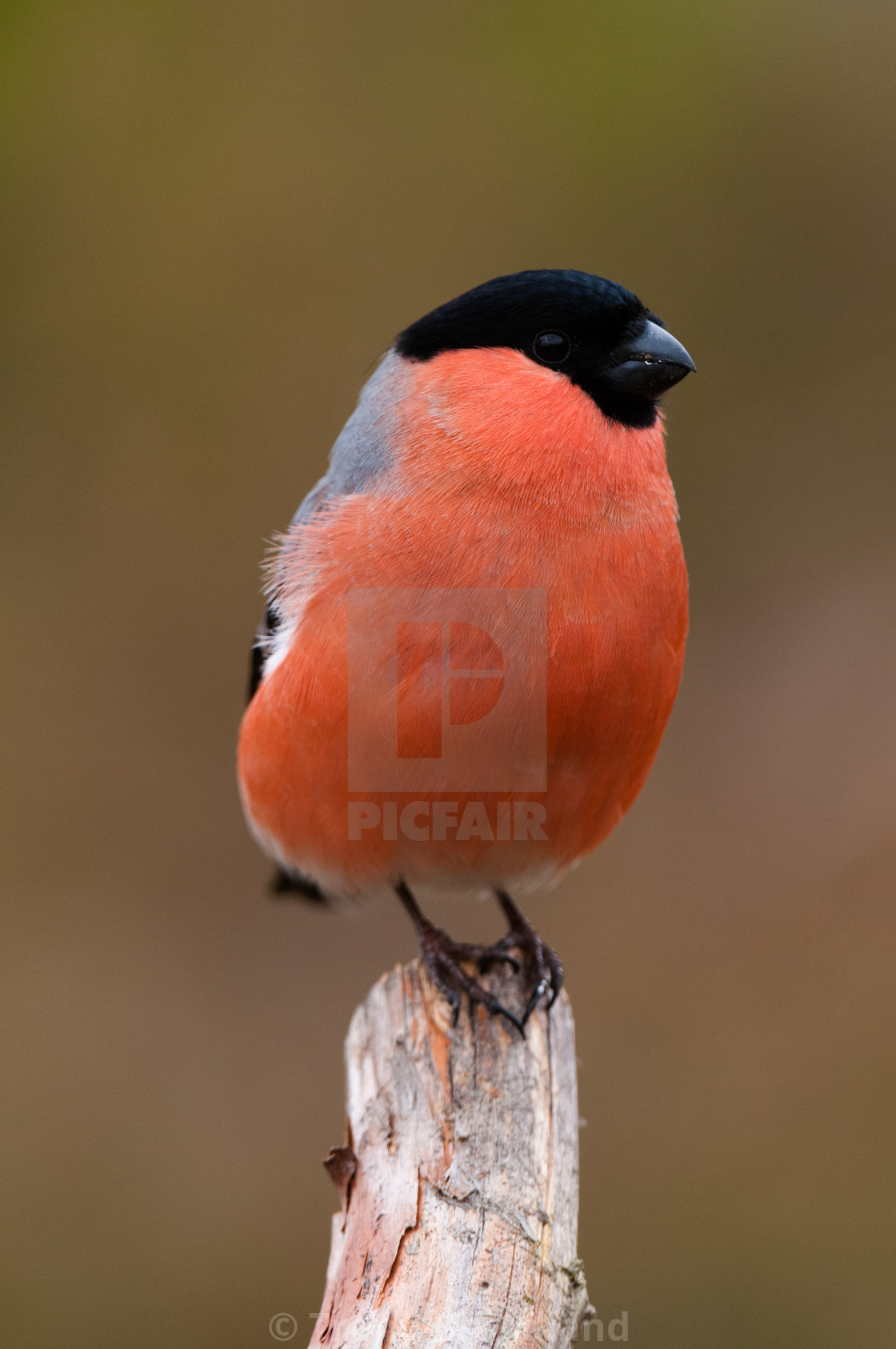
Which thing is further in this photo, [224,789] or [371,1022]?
[224,789]

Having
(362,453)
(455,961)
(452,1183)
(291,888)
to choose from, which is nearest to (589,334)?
(362,453)

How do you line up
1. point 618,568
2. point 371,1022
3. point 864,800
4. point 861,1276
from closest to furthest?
point 618,568 < point 371,1022 < point 861,1276 < point 864,800

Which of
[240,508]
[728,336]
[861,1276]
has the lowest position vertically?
[861,1276]

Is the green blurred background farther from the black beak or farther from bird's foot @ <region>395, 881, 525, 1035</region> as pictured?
the black beak

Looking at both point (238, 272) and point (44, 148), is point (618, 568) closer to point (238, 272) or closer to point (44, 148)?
point (238, 272)

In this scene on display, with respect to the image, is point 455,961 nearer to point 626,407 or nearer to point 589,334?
point 626,407

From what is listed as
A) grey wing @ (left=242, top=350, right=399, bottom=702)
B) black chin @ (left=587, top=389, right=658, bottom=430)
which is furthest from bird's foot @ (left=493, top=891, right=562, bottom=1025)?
black chin @ (left=587, top=389, right=658, bottom=430)

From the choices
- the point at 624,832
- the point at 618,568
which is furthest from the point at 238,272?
the point at 618,568
